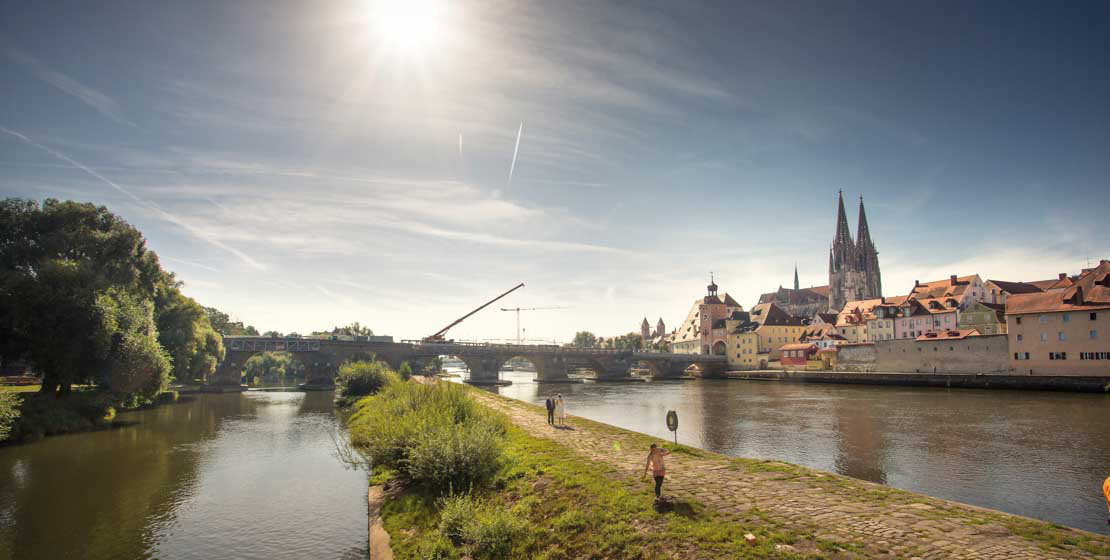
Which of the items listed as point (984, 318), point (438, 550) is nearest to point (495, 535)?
point (438, 550)

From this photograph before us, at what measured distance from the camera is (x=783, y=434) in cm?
3400

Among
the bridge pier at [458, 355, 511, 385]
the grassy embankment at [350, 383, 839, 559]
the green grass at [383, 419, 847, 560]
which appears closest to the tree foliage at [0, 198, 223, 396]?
the grassy embankment at [350, 383, 839, 559]

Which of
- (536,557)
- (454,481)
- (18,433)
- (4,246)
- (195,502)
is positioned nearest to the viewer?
(536,557)

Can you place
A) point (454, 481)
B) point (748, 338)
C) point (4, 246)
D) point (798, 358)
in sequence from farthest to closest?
point (748, 338)
point (798, 358)
point (4, 246)
point (454, 481)

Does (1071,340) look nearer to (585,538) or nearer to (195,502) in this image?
(585,538)

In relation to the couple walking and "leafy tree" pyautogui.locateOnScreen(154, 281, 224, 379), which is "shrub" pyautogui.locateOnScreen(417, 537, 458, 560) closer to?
the couple walking

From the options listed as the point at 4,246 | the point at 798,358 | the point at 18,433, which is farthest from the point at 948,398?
the point at 4,246

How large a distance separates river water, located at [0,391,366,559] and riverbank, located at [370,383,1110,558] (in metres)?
3.51

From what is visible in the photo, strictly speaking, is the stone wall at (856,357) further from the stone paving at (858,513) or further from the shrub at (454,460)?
the shrub at (454,460)

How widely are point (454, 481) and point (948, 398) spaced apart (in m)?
56.9

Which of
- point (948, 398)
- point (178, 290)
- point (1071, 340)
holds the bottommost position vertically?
point (948, 398)

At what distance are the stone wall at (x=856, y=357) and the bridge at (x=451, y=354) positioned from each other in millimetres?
30613

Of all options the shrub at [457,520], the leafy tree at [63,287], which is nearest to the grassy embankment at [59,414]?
the leafy tree at [63,287]

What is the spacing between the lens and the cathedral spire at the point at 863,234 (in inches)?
6201
